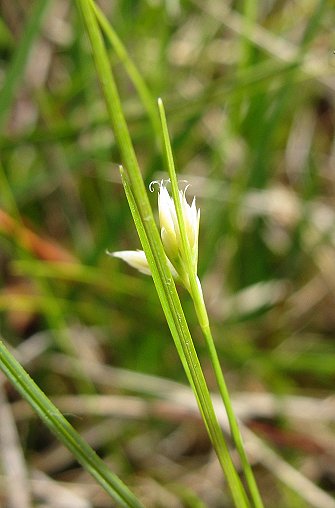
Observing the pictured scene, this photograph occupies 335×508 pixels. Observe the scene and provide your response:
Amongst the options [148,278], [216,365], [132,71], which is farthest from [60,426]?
[148,278]

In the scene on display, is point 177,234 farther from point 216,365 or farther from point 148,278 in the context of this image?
point 148,278

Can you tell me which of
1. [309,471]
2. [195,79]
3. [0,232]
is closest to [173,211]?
[0,232]

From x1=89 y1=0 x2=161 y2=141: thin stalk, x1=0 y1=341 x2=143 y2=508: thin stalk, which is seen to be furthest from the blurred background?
x1=0 y1=341 x2=143 y2=508: thin stalk

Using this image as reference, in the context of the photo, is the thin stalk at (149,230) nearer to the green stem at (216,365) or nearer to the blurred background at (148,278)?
the green stem at (216,365)

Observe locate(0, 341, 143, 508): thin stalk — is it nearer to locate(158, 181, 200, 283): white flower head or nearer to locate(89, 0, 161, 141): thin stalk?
locate(158, 181, 200, 283): white flower head

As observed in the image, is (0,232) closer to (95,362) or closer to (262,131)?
(95,362)

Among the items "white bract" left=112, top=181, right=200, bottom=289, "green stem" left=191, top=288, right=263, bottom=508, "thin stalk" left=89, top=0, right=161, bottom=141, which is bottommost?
"green stem" left=191, top=288, right=263, bottom=508

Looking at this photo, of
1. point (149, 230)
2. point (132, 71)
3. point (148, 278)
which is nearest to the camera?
point (149, 230)
